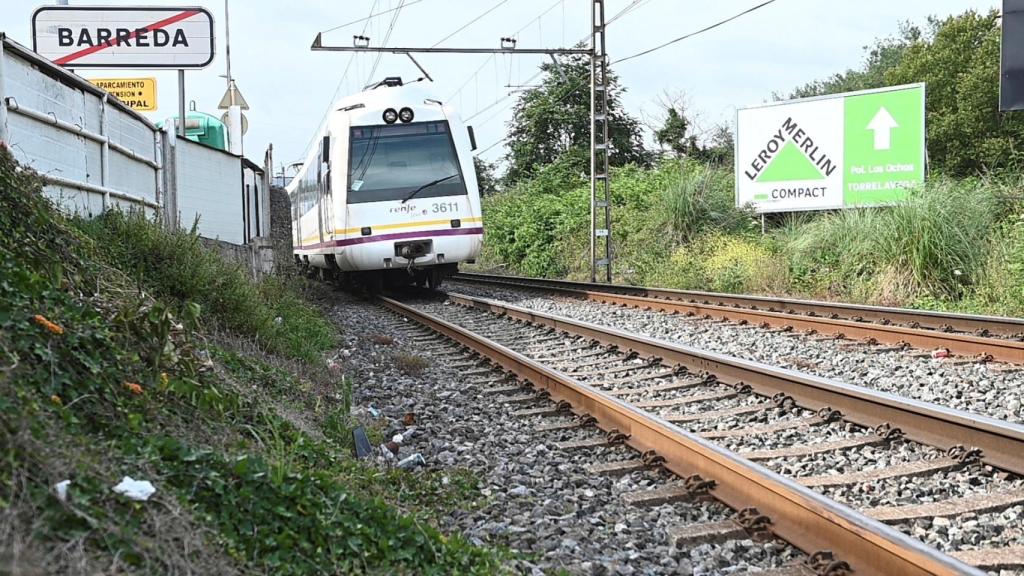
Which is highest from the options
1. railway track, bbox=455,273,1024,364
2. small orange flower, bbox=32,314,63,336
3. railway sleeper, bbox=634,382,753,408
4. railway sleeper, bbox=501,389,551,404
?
small orange flower, bbox=32,314,63,336

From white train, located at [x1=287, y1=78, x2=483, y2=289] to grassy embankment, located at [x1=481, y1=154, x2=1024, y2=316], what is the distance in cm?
503

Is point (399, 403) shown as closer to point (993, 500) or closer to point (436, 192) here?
point (993, 500)

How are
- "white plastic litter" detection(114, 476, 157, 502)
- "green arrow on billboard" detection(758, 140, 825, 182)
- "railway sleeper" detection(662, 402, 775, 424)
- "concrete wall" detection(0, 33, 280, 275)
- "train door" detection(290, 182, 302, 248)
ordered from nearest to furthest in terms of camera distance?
"white plastic litter" detection(114, 476, 157, 502) → "railway sleeper" detection(662, 402, 775, 424) → "concrete wall" detection(0, 33, 280, 275) → "green arrow on billboard" detection(758, 140, 825, 182) → "train door" detection(290, 182, 302, 248)

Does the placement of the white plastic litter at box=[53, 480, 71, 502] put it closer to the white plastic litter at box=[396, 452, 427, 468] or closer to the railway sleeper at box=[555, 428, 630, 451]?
the white plastic litter at box=[396, 452, 427, 468]

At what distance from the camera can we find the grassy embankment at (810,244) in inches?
497

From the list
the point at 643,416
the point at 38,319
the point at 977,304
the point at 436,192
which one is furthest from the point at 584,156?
the point at 38,319

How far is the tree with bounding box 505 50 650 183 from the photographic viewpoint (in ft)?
144

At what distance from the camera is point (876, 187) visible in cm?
1883

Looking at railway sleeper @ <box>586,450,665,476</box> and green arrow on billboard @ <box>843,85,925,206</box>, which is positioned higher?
green arrow on billboard @ <box>843,85,925,206</box>

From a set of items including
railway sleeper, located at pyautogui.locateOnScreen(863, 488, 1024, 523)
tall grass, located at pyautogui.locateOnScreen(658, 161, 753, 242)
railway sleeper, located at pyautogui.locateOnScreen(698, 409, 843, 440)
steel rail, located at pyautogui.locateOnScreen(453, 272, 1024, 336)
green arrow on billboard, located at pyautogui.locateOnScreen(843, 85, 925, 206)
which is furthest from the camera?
tall grass, located at pyautogui.locateOnScreen(658, 161, 753, 242)

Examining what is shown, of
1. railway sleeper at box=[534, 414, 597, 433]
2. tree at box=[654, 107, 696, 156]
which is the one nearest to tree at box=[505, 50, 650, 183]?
tree at box=[654, 107, 696, 156]

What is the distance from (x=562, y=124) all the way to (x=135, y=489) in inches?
1695

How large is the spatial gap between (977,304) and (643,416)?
777 cm

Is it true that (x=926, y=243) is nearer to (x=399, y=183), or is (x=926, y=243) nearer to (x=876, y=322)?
(x=876, y=322)
